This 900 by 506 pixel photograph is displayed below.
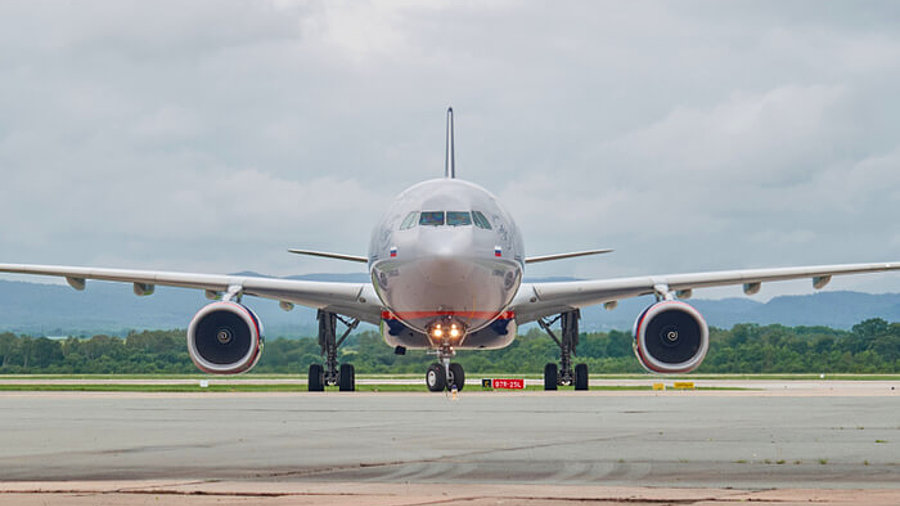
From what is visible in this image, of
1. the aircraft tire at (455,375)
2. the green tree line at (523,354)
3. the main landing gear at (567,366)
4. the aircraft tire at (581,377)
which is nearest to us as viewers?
the aircraft tire at (455,375)

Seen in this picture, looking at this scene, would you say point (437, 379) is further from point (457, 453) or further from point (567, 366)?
point (457, 453)

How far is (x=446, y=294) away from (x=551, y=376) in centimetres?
608

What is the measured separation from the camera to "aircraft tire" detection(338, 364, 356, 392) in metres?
28.4

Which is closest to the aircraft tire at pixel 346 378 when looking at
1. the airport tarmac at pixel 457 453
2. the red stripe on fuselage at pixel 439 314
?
the red stripe on fuselage at pixel 439 314

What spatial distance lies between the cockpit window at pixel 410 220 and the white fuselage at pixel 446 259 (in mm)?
25

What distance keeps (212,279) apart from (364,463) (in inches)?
717

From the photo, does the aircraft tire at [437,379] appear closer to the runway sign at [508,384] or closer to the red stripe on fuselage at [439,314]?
the red stripe on fuselage at [439,314]

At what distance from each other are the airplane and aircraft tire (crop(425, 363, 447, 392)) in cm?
2

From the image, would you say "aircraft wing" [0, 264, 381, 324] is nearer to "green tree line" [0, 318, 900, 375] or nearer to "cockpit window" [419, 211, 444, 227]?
"cockpit window" [419, 211, 444, 227]

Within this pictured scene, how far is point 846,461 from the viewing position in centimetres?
976

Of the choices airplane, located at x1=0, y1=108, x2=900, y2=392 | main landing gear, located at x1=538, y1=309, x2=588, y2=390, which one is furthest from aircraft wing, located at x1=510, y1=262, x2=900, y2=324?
main landing gear, located at x1=538, y1=309, x2=588, y2=390

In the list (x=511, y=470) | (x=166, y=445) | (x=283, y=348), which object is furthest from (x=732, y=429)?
(x=283, y=348)

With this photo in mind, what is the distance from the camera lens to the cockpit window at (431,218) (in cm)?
2377

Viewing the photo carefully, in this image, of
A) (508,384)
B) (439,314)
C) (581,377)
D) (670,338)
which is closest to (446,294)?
(439,314)
